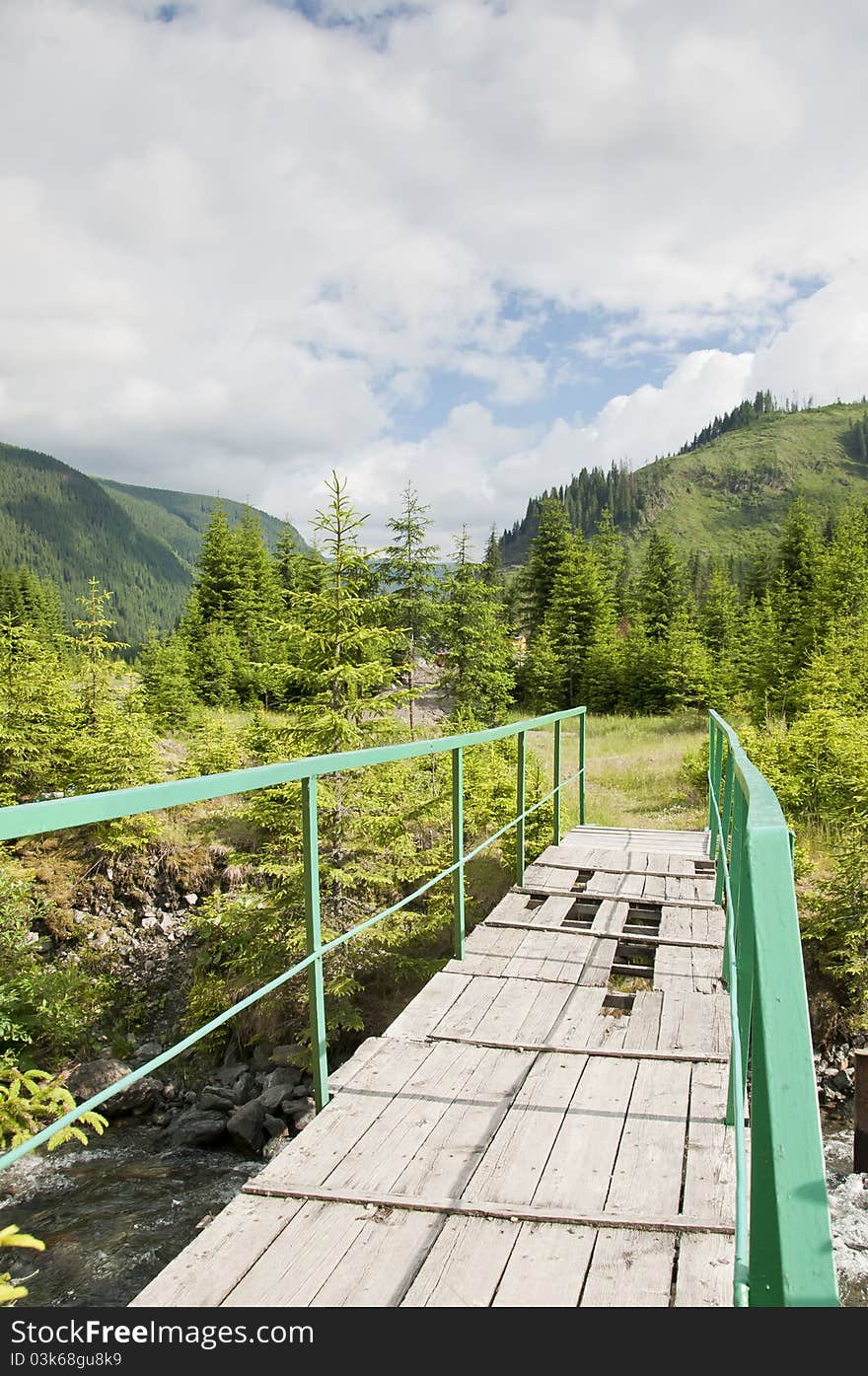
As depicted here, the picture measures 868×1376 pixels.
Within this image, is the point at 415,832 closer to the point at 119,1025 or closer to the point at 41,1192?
the point at 119,1025

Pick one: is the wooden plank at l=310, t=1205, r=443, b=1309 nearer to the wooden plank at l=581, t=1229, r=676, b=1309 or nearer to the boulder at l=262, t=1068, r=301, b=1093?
the wooden plank at l=581, t=1229, r=676, b=1309

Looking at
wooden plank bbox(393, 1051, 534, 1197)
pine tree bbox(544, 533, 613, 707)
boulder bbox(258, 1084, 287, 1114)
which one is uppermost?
pine tree bbox(544, 533, 613, 707)

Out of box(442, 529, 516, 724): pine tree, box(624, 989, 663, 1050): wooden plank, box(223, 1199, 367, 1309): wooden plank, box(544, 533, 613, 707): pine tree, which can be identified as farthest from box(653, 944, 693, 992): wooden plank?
box(544, 533, 613, 707): pine tree

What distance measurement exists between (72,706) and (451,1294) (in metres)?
13.6

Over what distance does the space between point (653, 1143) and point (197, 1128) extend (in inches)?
287

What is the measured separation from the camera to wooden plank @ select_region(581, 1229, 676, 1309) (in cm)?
193

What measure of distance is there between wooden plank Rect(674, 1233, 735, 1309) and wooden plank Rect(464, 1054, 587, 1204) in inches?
18.9

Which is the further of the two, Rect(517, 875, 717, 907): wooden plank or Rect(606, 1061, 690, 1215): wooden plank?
Rect(517, 875, 717, 907): wooden plank

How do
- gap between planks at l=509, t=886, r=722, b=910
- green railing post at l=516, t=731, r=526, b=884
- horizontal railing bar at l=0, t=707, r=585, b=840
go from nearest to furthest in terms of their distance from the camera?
horizontal railing bar at l=0, t=707, r=585, b=840 → green railing post at l=516, t=731, r=526, b=884 → gap between planks at l=509, t=886, r=722, b=910

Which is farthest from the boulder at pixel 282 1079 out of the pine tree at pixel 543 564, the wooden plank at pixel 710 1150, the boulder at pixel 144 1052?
the pine tree at pixel 543 564

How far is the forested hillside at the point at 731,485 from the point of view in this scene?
14088cm

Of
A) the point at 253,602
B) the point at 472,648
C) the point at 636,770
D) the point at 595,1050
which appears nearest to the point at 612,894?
the point at 595,1050

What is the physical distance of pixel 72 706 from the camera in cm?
1397

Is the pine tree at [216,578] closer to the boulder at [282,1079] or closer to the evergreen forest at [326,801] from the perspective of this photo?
the evergreen forest at [326,801]
